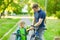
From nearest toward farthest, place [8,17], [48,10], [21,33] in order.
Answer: [21,33] < [48,10] < [8,17]

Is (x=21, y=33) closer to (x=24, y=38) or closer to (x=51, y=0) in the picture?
(x=24, y=38)

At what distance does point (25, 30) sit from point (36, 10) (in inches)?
17.9

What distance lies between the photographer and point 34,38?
5.04 meters

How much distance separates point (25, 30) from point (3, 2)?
47.3 feet

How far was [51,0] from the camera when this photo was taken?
2338cm

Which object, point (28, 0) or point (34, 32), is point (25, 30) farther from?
point (28, 0)

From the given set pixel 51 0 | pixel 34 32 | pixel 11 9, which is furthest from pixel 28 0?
pixel 34 32

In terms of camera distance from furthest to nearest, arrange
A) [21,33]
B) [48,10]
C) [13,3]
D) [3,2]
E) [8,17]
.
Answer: [8,17] < [48,10] < [13,3] < [3,2] < [21,33]

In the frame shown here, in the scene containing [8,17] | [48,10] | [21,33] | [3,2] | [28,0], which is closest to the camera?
[21,33]

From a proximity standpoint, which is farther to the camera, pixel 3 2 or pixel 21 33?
pixel 3 2

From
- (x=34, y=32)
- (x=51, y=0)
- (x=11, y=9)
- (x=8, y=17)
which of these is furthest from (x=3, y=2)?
(x=34, y=32)

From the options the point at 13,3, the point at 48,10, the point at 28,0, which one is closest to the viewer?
the point at 28,0

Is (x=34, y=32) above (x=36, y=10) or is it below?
below

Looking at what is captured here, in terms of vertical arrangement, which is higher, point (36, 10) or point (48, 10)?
point (36, 10)
